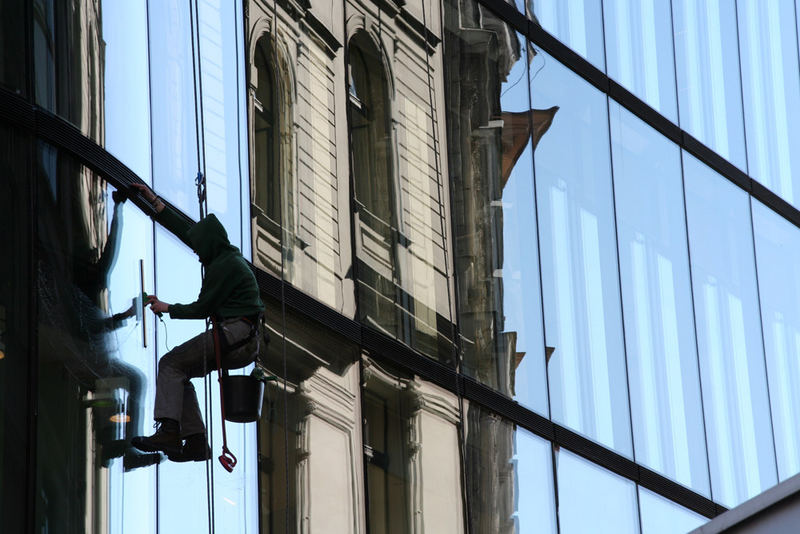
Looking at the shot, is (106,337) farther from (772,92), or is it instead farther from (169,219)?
(772,92)

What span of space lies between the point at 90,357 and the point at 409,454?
5.10m

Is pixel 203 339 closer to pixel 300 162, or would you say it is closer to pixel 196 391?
pixel 196 391

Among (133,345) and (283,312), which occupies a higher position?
(283,312)

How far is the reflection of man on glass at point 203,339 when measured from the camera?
12477 millimetres

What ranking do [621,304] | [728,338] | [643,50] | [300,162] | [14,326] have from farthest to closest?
[728,338] < [643,50] < [621,304] < [300,162] < [14,326]

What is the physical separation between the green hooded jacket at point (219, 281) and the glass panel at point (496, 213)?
6.32 metres

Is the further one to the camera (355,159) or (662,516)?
(662,516)

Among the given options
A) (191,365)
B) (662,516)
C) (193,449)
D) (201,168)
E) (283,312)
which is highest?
(201,168)

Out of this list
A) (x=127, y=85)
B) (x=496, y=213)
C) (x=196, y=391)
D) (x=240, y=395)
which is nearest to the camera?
(x=240, y=395)

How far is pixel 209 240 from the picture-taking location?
12578 millimetres

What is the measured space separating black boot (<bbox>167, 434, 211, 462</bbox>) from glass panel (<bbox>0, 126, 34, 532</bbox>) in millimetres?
1188

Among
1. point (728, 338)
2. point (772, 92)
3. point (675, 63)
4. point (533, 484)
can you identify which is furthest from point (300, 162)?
point (772, 92)

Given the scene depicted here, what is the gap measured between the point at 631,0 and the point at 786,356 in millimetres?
5854

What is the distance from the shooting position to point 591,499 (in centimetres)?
2030
